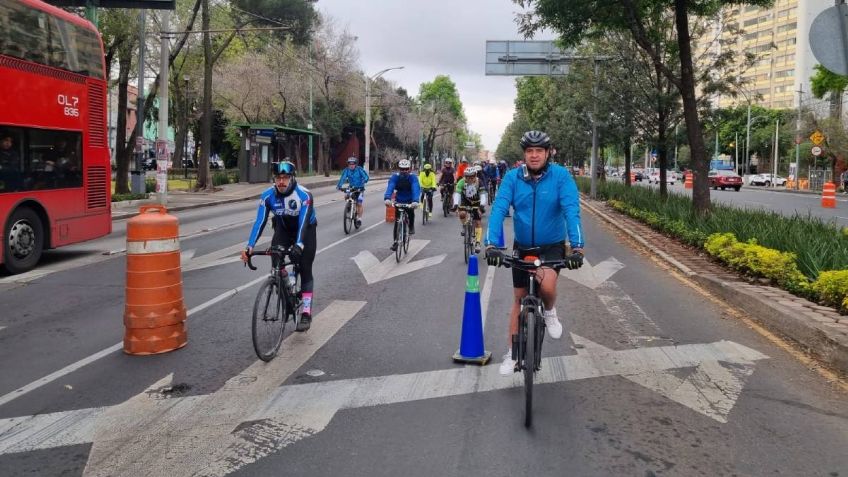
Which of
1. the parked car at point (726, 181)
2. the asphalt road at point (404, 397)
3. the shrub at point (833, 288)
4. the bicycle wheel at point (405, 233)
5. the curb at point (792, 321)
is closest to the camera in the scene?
the asphalt road at point (404, 397)

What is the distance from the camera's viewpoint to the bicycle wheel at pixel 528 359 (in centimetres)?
457

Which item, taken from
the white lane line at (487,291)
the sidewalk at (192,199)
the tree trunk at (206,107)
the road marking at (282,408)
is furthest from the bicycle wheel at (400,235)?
the tree trunk at (206,107)

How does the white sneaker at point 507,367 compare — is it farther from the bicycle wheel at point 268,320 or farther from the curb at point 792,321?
the curb at point 792,321

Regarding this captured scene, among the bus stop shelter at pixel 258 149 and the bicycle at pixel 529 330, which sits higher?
the bus stop shelter at pixel 258 149

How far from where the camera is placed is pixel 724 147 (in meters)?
101

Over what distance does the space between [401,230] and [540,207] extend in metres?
7.55

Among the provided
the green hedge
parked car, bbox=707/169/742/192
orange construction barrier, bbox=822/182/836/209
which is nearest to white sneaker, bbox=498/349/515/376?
the green hedge

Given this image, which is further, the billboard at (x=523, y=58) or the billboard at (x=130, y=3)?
the billboard at (x=523, y=58)

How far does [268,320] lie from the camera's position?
20.1 ft

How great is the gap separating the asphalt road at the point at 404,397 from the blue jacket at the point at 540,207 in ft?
3.91

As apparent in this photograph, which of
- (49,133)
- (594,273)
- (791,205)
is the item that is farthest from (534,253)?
(791,205)

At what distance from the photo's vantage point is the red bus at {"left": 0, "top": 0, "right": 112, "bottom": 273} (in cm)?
1060

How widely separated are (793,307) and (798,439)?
3379 mm

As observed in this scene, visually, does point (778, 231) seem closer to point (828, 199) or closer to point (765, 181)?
point (828, 199)
